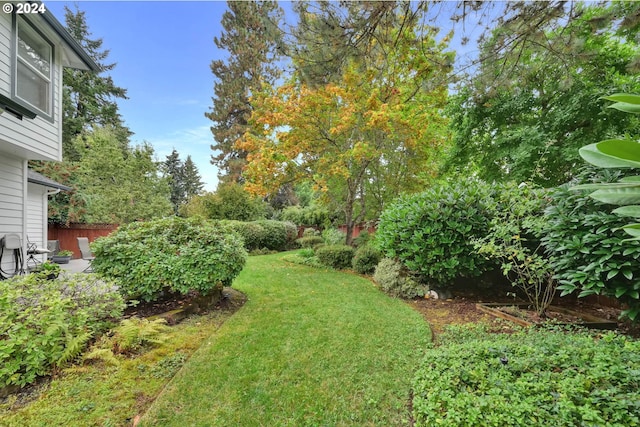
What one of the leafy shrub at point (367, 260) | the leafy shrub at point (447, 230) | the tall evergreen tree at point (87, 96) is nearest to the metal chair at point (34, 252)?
the leafy shrub at point (367, 260)

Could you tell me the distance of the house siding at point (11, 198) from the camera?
5316 mm

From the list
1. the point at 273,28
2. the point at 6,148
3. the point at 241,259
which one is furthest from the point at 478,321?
the point at 6,148

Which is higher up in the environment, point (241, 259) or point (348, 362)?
point (241, 259)

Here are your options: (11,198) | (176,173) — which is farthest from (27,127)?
(176,173)

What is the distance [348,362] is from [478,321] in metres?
2.26

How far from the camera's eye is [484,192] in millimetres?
4785

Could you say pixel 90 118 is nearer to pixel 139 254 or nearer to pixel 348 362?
pixel 139 254

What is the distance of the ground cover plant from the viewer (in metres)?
2.03

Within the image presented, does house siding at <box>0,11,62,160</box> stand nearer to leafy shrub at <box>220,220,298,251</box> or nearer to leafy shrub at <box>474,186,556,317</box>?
leafy shrub at <box>220,220,298,251</box>

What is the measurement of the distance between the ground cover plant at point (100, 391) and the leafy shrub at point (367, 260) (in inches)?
209

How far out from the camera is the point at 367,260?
7.75m

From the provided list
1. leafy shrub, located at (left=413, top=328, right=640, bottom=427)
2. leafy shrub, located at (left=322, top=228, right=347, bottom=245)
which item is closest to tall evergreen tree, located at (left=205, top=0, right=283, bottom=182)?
leafy shrub, located at (left=322, top=228, right=347, bottom=245)

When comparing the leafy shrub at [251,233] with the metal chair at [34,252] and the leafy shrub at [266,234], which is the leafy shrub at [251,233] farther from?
the metal chair at [34,252]

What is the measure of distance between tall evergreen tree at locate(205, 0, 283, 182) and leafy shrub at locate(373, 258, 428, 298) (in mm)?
16306
